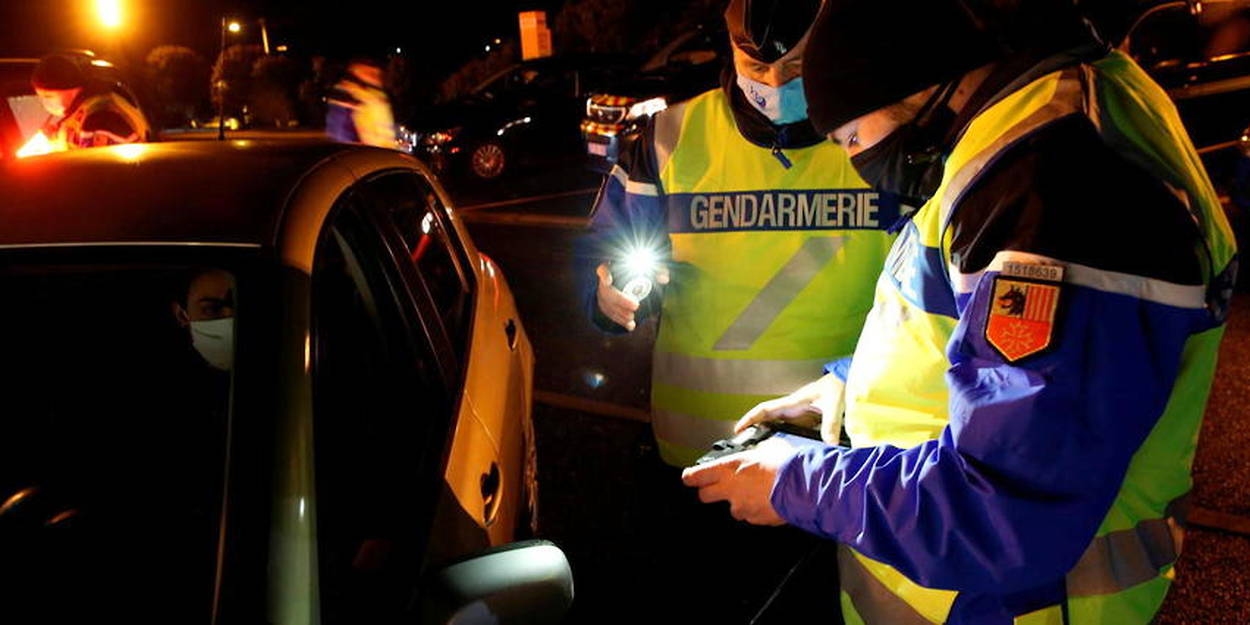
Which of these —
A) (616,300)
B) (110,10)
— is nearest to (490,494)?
(616,300)

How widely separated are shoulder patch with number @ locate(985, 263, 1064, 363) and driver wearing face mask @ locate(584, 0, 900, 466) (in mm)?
998

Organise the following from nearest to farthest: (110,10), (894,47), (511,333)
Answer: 1. (894,47)
2. (511,333)
3. (110,10)

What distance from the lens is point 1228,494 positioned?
10.6 ft

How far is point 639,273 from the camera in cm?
217

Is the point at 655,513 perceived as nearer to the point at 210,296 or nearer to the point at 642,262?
the point at 642,262

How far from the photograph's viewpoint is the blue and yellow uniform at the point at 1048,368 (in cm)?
91

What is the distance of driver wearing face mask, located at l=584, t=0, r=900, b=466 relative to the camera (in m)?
1.91

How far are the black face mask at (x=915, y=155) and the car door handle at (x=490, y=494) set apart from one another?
1.00 meters

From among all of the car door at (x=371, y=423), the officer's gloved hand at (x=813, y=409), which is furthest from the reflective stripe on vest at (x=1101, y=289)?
the car door at (x=371, y=423)

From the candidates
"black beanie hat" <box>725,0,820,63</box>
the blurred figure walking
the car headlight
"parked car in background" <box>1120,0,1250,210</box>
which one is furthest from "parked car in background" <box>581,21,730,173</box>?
"black beanie hat" <box>725,0,820,63</box>

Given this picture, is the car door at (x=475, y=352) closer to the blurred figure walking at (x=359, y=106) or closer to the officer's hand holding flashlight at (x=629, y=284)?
the officer's hand holding flashlight at (x=629, y=284)

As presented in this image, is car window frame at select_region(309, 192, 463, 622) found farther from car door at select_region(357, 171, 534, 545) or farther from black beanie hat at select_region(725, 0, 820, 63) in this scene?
black beanie hat at select_region(725, 0, 820, 63)

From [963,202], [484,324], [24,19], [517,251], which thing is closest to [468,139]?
[517,251]

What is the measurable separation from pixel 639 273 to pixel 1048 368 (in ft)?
4.36
